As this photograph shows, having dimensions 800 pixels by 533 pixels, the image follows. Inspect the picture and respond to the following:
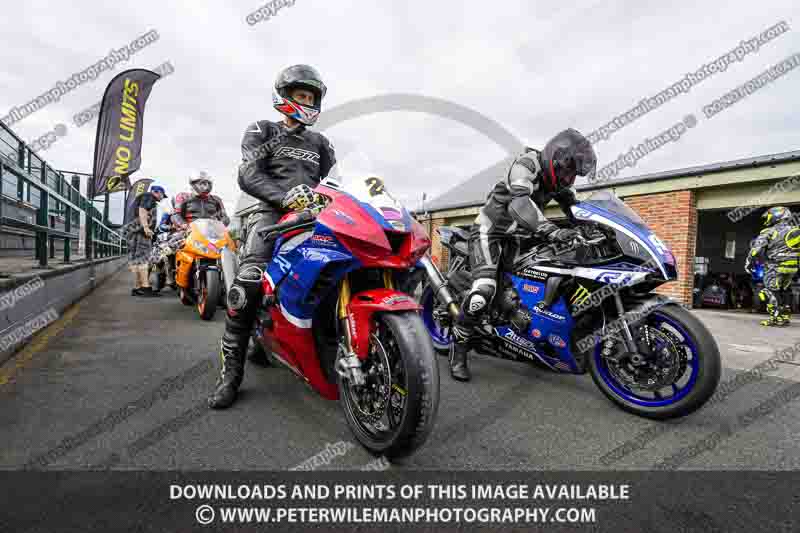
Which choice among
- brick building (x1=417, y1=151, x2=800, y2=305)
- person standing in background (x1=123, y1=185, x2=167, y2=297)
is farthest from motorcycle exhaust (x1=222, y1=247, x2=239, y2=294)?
person standing in background (x1=123, y1=185, x2=167, y2=297)

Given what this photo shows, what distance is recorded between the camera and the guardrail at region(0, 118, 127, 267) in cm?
408

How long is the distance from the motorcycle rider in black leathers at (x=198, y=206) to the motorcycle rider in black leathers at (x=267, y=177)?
14.8 ft

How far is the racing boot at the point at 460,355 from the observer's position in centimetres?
338

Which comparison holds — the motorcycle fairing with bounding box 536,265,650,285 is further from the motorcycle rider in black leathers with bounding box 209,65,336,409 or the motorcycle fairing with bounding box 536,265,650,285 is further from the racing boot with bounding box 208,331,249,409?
the racing boot with bounding box 208,331,249,409

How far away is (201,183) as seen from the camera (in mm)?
7016

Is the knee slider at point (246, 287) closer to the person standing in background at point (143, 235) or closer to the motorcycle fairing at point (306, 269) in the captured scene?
the motorcycle fairing at point (306, 269)

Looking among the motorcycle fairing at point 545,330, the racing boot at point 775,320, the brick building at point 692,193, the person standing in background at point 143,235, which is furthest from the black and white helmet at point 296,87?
the racing boot at point 775,320

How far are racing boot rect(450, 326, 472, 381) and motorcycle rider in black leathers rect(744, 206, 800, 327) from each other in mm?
7283

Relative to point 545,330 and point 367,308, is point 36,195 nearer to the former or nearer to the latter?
point 367,308

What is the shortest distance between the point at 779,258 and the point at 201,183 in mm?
10140

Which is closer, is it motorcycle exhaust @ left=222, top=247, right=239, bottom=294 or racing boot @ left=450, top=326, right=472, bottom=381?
motorcycle exhaust @ left=222, top=247, right=239, bottom=294

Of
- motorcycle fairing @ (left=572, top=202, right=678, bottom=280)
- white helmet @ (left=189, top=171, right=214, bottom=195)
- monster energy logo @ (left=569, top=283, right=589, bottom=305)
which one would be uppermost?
white helmet @ (left=189, top=171, right=214, bottom=195)

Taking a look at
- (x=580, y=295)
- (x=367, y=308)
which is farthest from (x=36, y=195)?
(x=580, y=295)

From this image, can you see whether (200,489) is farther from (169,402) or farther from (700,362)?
(700,362)
